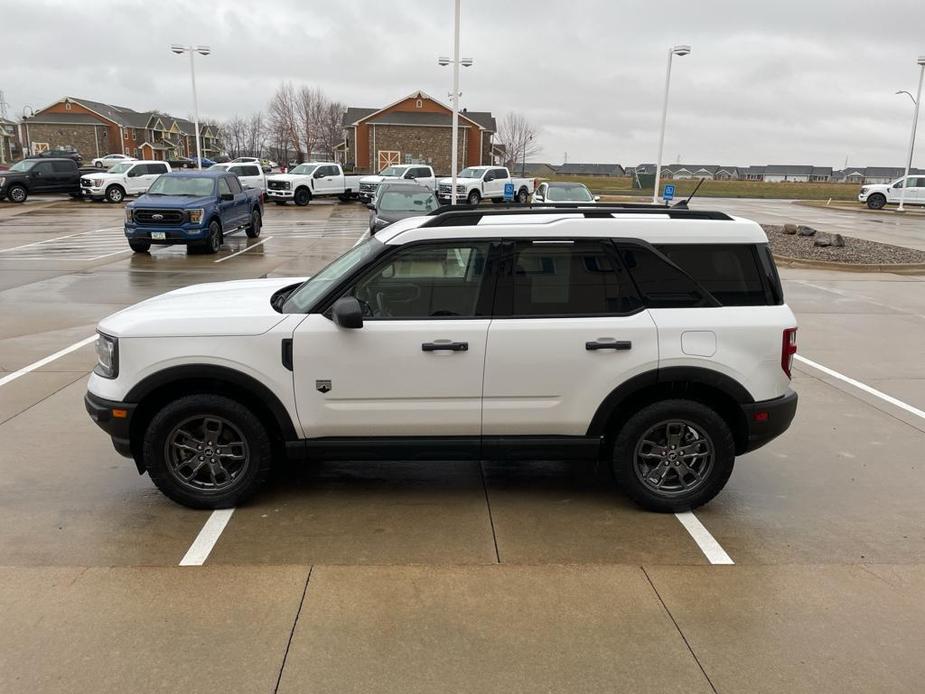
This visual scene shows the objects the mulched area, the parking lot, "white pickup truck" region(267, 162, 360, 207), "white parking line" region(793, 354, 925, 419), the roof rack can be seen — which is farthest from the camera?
"white pickup truck" region(267, 162, 360, 207)

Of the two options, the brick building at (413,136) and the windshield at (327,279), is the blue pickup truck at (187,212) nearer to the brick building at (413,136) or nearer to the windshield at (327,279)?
the windshield at (327,279)

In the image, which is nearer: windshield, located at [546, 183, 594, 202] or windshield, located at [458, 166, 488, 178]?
windshield, located at [546, 183, 594, 202]

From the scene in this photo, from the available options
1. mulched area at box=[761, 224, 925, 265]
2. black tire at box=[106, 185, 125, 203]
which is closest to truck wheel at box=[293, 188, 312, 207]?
black tire at box=[106, 185, 125, 203]

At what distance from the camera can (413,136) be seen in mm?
63969

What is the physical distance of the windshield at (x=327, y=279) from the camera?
170 inches

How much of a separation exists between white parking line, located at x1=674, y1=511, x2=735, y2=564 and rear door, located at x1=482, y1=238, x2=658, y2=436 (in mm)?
895

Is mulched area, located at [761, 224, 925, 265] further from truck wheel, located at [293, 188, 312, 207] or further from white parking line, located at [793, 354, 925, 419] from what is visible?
truck wheel, located at [293, 188, 312, 207]

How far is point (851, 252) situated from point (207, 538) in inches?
730

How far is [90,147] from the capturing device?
253 ft

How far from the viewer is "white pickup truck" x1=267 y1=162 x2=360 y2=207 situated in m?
34.6

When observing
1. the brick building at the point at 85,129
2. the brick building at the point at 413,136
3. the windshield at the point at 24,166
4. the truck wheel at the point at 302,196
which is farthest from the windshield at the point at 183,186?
the brick building at the point at 85,129

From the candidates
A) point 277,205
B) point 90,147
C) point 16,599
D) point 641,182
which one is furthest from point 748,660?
point 90,147

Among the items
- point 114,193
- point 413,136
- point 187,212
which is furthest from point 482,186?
point 413,136

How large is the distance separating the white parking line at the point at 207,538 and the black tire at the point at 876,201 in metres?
45.5
